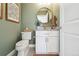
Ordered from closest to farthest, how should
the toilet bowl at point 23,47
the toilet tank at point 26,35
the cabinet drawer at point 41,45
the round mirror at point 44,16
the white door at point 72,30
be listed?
the white door at point 72,30 < the toilet bowl at point 23,47 < the toilet tank at point 26,35 < the cabinet drawer at point 41,45 < the round mirror at point 44,16

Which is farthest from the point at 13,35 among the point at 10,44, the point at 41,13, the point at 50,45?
the point at 41,13

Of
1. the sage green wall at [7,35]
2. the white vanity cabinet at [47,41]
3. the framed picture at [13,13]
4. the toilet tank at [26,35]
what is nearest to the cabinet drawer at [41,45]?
the white vanity cabinet at [47,41]

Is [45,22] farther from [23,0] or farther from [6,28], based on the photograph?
[23,0]

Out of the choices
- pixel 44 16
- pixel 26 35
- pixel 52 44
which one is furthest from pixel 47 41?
pixel 44 16

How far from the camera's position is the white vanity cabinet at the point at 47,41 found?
2.16 m

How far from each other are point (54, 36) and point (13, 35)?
2.61 feet

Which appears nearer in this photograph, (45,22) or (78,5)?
(78,5)

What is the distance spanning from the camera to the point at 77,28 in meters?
0.63

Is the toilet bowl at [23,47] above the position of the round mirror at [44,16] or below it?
below

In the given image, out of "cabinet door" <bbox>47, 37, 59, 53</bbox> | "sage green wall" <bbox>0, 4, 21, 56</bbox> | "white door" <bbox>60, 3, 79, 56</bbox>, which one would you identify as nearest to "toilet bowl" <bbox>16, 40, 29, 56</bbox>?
"sage green wall" <bbox>0, 4, 21, 56</bbox>

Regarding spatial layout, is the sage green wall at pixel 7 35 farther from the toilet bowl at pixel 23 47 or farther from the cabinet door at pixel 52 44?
the cabinet door at pixel 52 44

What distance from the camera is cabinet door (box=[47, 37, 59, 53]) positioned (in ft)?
7.13

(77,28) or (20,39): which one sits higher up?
→ (77,28)

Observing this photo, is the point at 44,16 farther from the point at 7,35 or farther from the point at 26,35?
the point at 7,35
